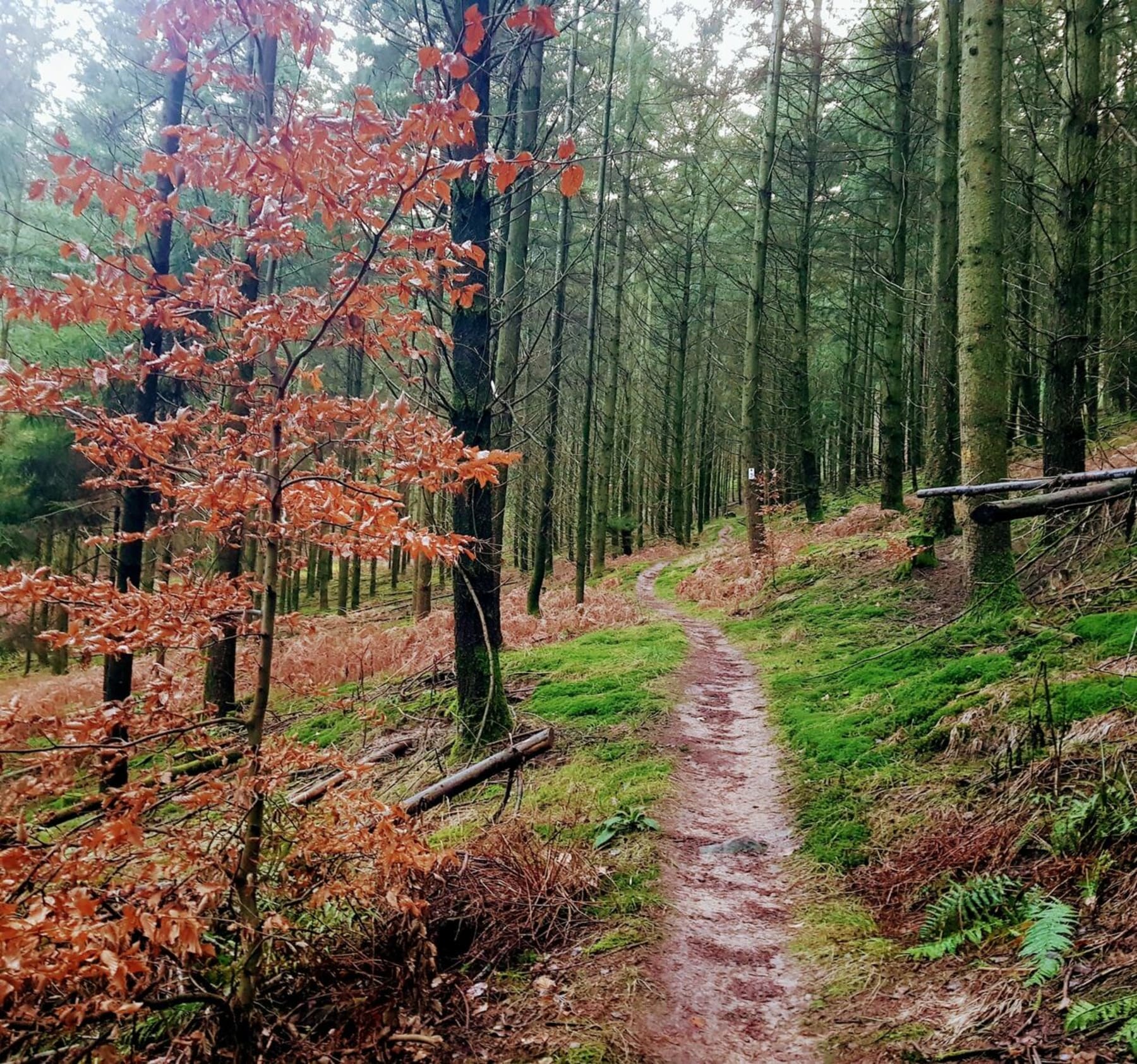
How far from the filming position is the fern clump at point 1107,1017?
7.07 feet

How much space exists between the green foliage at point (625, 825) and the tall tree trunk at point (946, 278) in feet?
26.8

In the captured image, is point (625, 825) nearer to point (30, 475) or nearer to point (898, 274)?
point (898, 274)

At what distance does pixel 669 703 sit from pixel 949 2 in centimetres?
1180

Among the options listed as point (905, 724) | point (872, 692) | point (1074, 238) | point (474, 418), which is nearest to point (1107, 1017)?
point (905, 724)

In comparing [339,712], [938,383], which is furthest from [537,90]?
[339,712]

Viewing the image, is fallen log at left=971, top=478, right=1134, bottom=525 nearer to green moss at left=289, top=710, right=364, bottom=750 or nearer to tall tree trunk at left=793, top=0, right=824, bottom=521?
green moss at left=289, top=710, right=364, bottom=750

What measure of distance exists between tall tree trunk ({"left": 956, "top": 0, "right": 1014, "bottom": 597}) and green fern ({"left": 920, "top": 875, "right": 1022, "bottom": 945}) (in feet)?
12.5

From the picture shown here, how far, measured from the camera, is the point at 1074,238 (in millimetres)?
7613

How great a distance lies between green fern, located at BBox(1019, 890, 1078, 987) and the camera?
8.39 ft

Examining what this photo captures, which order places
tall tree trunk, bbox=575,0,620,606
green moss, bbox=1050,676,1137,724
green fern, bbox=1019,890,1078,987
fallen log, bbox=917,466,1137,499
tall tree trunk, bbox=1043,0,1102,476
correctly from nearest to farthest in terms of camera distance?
green fern, bbox=1019,890,1078,987 < fallen log, bbox=917,466,1137,499 < green moss, bbox=1050,676,1137,724 < tall tree trunk, bbox=1043,0,1102,476 < tall tree trunk, bbox=575,0,620,606

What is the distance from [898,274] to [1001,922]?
578 inches

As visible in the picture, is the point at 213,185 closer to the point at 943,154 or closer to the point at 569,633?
the point at 569,633

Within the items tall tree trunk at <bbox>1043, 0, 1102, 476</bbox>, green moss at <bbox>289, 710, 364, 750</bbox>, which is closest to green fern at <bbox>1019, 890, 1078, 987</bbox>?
tall tree trunk at <bbox>1043, 0, 1102, 476</bbox>

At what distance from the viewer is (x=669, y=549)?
2614 centimetres
